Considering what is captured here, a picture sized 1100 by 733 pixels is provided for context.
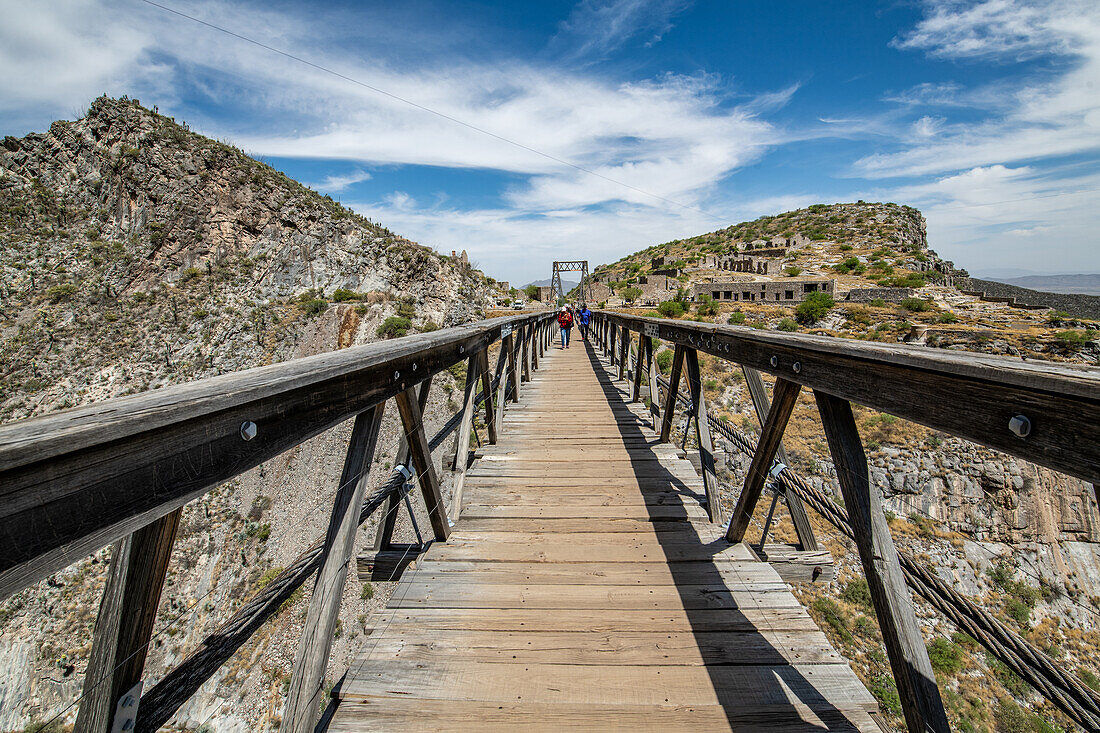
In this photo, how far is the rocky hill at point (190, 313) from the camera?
14.4 metres

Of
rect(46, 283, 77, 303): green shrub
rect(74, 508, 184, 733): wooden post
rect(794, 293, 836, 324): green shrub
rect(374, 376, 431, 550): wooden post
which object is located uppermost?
rect(46, 283, 77, 303): green shrub

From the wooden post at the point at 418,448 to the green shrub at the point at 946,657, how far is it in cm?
1674

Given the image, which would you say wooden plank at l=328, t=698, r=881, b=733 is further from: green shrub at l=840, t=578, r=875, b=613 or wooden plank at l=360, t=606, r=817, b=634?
green shrub at l=840, t=578, r=875, b=613

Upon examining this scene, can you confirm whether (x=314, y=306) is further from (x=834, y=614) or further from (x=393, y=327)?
(x=834, y=614)

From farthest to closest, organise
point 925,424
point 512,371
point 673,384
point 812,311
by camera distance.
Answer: point 812,311 → point 512,371 → point 673,384 → point 925,424

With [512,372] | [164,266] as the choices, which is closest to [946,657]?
[512,372]

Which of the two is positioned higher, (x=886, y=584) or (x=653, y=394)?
(x=886, y=584)

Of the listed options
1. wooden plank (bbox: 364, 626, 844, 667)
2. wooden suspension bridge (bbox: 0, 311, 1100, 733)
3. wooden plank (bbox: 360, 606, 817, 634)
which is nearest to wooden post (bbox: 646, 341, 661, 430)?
wooden suspension bridge (bbox: 0, 311, 1100, 733)

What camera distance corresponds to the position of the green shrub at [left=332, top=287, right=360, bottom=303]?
28.4 metres

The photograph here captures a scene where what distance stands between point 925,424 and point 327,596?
209 centimetres

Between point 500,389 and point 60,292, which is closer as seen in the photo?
point 500,389

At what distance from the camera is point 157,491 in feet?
2.58

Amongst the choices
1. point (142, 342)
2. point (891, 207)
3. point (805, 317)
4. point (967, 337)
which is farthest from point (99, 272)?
point (891, 207)

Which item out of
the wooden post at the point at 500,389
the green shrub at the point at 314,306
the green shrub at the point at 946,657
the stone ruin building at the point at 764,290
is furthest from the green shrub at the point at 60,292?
the green shrub at the point at 946,657
